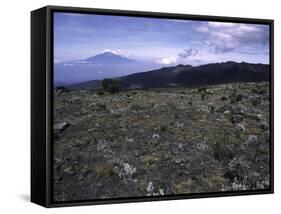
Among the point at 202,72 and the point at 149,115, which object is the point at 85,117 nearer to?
the point at 149,115

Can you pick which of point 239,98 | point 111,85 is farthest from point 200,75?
point 111,85

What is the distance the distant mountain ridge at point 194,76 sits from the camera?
986 centimetres

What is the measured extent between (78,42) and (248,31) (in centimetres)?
248

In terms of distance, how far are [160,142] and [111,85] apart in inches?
37.7

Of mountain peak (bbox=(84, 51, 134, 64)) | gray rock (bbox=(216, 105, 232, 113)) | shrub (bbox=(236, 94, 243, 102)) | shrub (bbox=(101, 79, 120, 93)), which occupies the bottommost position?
gray rock (bbox=(216, 105, 232, 113))

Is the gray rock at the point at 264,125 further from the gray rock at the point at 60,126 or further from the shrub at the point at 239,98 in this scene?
the gray rock at the point at 60,126

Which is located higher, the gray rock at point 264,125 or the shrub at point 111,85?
the shrub at point 111,85

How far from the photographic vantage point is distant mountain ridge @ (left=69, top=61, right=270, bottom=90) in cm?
986

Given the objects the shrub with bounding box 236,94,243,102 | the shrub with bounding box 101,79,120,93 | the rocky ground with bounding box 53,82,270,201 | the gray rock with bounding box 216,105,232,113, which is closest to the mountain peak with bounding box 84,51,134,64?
the shrub with bounding box 101,79,120,93

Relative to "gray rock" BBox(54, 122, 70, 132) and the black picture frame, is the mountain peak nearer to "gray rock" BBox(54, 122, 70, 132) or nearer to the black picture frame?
the black picture frame

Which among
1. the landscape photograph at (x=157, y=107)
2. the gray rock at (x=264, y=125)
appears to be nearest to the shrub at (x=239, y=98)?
the landscape photograph at (x=157, y=107)

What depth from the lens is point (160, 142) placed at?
9914 mm

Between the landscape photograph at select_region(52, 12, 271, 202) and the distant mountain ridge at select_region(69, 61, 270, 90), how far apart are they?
0.04ft

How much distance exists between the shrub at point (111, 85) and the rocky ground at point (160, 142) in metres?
0.08
